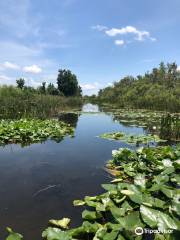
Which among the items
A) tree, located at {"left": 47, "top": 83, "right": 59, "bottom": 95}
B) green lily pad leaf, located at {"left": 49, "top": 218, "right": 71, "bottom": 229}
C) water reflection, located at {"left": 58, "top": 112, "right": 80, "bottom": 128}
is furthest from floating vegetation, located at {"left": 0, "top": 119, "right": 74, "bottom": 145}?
tree, located at {"left": 47, "top": 83, "right": 59, "bottom": 95}

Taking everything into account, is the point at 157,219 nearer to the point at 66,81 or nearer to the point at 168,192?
the point at 168,192

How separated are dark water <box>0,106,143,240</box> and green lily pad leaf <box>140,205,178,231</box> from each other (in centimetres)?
90

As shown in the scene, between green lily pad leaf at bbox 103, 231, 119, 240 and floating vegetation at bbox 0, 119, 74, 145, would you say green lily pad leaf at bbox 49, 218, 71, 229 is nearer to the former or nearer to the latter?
green lily pad leaf at bbox 103, 231, 119, 240

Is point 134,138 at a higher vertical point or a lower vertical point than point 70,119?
lower

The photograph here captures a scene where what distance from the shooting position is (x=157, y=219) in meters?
2.59

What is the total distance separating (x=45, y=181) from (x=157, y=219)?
97.1 inches

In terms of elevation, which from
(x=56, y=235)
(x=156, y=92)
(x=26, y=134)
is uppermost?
(x=156, y=92)

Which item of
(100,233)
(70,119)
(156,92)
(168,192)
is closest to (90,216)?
(100,233)

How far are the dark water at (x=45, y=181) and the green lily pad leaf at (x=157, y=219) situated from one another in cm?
90

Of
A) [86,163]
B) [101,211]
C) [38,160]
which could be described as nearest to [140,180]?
[101,211]

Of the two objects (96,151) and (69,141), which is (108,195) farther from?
(69,141)

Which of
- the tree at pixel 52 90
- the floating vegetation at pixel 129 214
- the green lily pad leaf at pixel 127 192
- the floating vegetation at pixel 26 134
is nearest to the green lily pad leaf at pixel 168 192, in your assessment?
the floating vegetation at pixel 129 214

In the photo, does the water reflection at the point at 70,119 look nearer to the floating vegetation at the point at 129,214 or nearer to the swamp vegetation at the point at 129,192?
the swamp vegetation at the point at 129,192

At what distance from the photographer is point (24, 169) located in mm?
5262
